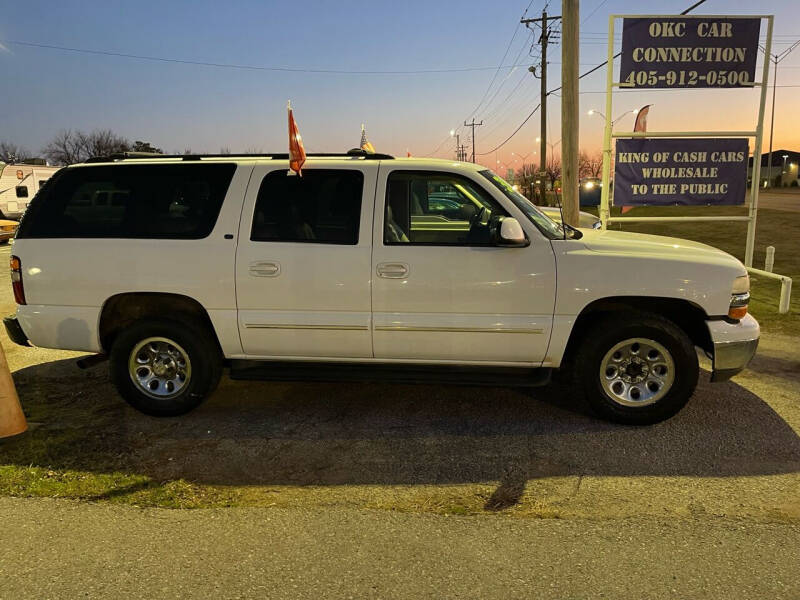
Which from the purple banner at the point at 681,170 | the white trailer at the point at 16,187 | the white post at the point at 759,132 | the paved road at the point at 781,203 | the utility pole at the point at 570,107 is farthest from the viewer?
the paved road at the point at 781,203

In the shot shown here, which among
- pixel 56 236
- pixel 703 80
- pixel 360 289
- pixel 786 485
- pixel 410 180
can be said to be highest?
pixel 703 80

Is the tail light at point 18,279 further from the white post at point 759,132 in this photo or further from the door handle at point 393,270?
the white post at point 759,132

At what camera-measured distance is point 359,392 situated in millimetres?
5176

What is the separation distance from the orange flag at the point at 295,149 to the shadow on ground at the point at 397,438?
1918 millimetres

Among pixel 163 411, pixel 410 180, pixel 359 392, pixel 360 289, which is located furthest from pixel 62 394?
pixel 410 180

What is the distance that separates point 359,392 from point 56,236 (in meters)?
2.67

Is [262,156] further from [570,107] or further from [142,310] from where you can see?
[570,107]

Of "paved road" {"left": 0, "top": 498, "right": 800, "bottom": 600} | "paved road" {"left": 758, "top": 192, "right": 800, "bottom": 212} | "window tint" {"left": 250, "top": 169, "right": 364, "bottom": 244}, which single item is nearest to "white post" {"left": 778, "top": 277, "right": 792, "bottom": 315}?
"paved road" {"left": 0, "top": 498, "right": 800, "bottom": 600}

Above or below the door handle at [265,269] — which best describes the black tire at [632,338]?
below

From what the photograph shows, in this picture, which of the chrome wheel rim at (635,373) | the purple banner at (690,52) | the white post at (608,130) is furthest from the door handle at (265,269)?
the purple banner at (690,52)

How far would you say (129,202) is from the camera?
4.55m

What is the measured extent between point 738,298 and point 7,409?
524 cm

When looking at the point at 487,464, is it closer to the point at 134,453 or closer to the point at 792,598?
the point at 792,598

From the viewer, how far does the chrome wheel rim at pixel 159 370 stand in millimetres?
4609
